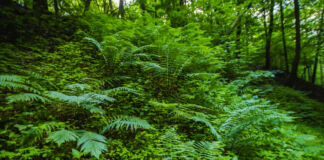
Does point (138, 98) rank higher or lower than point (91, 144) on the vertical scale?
higher

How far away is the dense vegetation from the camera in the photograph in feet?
4.96

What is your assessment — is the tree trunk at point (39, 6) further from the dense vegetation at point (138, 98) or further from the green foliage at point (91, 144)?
the green foliage at point (91, 144)

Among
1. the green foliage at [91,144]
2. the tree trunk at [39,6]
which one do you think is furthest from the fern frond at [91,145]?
the tree trunk at [39,6]

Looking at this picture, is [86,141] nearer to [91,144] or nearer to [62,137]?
[91,144]

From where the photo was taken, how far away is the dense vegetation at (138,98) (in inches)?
59.5

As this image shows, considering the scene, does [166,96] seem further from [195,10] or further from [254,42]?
[254,42]

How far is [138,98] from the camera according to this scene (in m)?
2.55

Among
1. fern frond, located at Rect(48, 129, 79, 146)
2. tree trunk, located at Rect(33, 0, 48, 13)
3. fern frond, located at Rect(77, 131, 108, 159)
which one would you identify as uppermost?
tree trunk, located at Rect(33, 0, 48, 13)

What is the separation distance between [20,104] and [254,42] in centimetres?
882

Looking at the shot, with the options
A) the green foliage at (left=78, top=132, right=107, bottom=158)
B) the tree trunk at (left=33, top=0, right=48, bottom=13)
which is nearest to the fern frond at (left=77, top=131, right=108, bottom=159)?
the green foliage at (left=78, top=132, right=107, bottom=158)

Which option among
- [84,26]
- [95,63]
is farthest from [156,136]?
[84,26]

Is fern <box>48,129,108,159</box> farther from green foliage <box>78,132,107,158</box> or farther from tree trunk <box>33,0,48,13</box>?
tree trunk <box>33,0,48,13</box>

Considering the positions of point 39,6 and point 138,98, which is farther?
point 39,6

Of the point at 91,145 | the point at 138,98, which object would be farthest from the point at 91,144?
the point at 138,98
